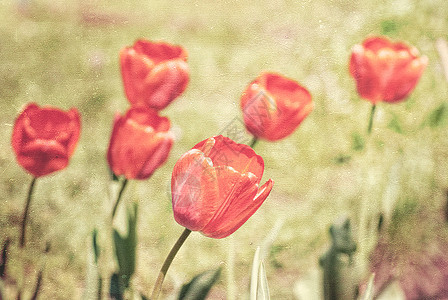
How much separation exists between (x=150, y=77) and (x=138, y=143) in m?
0.09

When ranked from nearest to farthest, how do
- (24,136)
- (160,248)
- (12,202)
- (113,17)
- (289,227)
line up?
(24,136)
(12,202)
(160,248)
(289,227)
(113,17)

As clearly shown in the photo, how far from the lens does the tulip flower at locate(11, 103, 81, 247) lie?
464 millimetres

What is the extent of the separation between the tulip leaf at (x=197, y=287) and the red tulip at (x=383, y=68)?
0.33 metres

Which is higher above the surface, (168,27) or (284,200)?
(168,27)

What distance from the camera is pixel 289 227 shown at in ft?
2.98

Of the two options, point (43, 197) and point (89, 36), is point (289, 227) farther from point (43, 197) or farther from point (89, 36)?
point (89, 36)

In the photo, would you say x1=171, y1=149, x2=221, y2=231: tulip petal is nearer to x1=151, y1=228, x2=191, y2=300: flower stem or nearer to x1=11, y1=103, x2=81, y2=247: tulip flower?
x1=151, y1=228, x2=191, y2=300: flower stem

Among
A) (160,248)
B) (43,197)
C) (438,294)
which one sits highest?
(43,197)

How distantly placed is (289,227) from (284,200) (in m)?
0.08

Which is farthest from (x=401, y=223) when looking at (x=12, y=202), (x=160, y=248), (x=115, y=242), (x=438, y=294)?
(x=12, y=202)

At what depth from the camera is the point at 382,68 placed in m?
0.63

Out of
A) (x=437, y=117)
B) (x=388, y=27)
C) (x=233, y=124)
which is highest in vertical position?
(x=233, y=124)

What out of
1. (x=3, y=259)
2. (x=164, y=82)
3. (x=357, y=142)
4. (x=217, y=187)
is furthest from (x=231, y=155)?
(x=357, y=142)

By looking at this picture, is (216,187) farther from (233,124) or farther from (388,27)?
(388,27)
